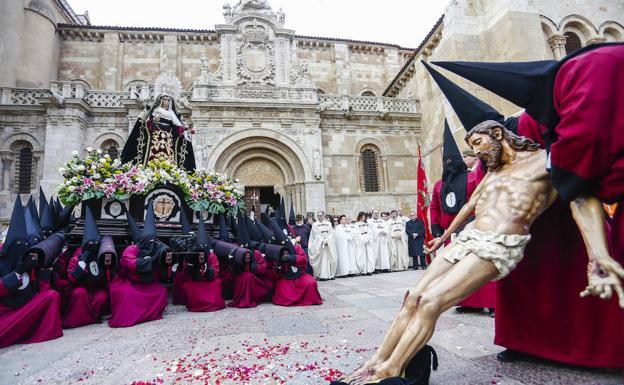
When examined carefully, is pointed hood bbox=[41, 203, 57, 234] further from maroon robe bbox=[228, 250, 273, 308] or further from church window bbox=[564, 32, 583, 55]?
church window bbox=[564, 32, 583, 55]

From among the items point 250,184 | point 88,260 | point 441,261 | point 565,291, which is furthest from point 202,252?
point 250,184

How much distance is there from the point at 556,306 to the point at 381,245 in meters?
8.76

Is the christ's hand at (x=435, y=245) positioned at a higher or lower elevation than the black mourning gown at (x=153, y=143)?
lower

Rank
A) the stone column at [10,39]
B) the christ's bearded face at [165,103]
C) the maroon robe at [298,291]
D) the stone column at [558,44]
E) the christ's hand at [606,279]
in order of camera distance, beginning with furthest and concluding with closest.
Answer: the stone column at [10,39] < the stone column at [558,44] < the christ's bearded face at [165,103] < the maroon robe at [298,291] < the christ's hand at [606,279]

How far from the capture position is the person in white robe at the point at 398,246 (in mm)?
11414

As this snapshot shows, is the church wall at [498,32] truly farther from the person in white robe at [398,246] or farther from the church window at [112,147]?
the church window at [112,147]

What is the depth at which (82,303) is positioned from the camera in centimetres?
462

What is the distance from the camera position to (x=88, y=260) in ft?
15.2

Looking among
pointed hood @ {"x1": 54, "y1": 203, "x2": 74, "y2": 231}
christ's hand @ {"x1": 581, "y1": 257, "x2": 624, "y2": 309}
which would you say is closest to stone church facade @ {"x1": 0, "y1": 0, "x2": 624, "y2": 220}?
pointed hood @ {"x1": 54, "y1": 203, "x2": 74, "y2": 231}

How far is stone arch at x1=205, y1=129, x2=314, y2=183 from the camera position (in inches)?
606

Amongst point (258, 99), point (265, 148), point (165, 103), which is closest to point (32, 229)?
point (165, 103)

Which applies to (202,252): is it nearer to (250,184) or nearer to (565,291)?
(565,291)

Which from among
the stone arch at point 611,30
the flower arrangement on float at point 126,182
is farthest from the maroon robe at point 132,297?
the stone arch at point 611,30

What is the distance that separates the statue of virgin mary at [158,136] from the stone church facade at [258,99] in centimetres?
753
